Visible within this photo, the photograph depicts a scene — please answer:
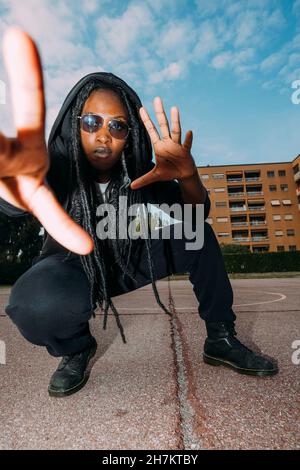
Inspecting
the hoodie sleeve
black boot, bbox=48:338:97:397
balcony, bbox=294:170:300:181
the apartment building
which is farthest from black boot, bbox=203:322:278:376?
balcony, bbox=294:170:300:181

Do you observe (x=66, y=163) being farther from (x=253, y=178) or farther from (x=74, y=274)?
(x=253, y=178)

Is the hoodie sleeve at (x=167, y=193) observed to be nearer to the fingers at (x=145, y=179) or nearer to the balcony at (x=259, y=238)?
the fingers at (x=145, y=179)

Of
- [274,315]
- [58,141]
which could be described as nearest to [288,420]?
[58,141]

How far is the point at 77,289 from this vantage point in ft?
5.39

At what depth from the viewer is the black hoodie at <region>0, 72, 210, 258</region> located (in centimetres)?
182

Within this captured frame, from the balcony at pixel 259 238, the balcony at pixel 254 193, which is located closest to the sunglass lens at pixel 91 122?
the balcony at pixel 259 238

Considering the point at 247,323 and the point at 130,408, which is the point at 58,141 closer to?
the point at 130,408

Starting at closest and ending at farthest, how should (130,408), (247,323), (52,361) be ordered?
(130,408) → (52,361) → (247,323)

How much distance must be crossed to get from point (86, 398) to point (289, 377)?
3.28 feet

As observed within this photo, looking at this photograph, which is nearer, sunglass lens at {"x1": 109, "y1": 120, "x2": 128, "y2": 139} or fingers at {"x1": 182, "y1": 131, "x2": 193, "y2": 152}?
fingers at {"x1": 182, "y1": 131, "x2": 193, "y2": 152}

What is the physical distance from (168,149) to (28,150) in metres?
0.75

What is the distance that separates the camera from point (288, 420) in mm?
1068

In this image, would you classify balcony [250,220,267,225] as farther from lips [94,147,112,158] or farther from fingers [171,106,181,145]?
fingers [171,106,181,145]

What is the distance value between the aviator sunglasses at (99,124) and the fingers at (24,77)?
121cm
